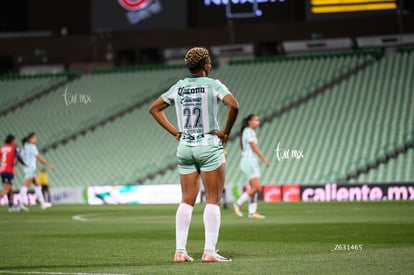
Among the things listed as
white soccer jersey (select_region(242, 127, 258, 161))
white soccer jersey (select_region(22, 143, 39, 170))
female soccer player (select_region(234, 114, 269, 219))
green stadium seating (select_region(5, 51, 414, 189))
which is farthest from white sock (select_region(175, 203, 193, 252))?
green stadium seating (select_region(5, 51, 414, 189))

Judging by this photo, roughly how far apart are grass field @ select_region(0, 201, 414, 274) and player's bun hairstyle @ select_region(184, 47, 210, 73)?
2282 mm

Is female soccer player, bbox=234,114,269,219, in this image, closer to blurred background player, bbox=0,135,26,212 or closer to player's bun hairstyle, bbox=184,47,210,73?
blurred background player, bbox=0,135,26,212

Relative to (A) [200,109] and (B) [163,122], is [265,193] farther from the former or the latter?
(A) [200,109]

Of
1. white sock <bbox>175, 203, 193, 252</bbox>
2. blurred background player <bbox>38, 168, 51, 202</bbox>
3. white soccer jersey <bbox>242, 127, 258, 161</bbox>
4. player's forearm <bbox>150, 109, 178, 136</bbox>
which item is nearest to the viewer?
white sock <bbox>175, 203, 193, 252</bbox>

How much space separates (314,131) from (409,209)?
50.0 feet

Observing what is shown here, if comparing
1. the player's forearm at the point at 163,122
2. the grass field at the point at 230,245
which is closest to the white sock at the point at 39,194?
the grass field at the point at 230,245

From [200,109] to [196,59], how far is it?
599mm

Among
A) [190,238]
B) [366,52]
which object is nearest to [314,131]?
[366,52]

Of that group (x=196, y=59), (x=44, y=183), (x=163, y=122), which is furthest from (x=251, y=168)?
(x=44, y=183)

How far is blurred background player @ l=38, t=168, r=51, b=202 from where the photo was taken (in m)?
38.1

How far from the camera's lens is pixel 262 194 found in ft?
113

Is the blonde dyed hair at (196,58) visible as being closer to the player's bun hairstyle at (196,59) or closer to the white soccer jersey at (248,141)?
the player's bun hairstyle at (196,59)

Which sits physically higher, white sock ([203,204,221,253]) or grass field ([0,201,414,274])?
white sock ([203,204,221,253])

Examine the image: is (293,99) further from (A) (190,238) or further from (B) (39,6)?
(A) (190,238)
